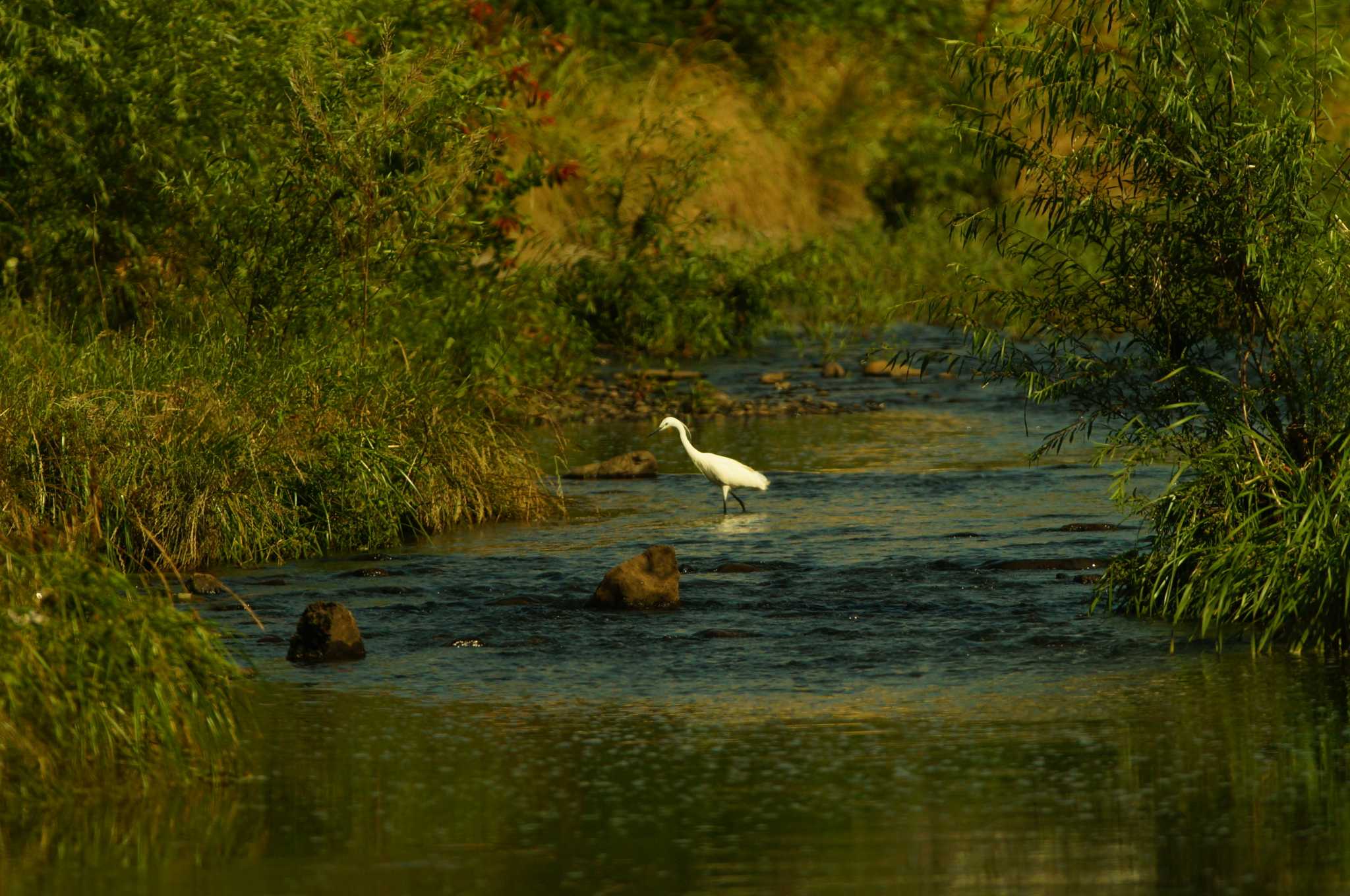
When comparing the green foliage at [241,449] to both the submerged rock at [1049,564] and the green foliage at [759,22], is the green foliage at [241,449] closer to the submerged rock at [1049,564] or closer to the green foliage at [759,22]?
the submerged rock at [1049,564]

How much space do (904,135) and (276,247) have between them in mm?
21784

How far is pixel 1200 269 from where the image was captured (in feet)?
38.4

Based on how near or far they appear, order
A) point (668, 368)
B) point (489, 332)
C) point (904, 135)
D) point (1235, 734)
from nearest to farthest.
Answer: point (1235, 734) → point (489, 332) → point (668, 368) → point (904, 135)

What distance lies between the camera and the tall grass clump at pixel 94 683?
26.1ft

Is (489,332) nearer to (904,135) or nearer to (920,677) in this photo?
(920,677)

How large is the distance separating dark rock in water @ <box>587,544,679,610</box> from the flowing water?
0.17m

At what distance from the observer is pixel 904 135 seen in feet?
120

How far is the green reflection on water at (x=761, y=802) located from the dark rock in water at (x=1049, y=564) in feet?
10.4

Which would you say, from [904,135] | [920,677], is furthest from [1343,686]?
[904,135]

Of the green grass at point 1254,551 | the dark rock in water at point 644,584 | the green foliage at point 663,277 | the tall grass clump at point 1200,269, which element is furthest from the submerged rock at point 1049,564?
the green foliage at point 663,277

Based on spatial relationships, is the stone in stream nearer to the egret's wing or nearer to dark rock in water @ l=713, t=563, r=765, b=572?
the egret's wing

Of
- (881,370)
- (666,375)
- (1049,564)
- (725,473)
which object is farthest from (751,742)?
(881,370)

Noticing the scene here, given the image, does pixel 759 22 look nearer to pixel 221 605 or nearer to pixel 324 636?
pixel 221 605

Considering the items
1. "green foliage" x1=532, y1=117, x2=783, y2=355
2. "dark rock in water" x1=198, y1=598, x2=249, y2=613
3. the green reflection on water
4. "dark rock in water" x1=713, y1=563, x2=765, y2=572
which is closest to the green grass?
the green reflection on water
